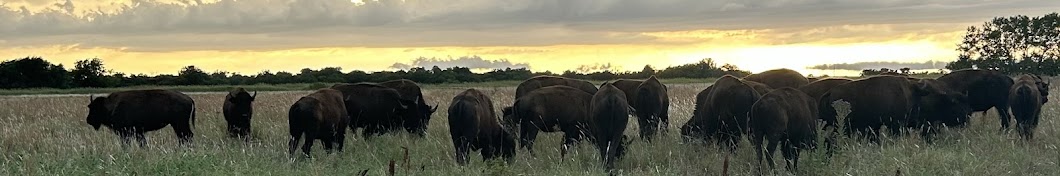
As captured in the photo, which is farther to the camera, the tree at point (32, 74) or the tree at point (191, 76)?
the tree at point (191, 76)

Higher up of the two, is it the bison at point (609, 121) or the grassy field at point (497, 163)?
the bison at point (609, 121)

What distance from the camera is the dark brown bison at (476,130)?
9.38 meters

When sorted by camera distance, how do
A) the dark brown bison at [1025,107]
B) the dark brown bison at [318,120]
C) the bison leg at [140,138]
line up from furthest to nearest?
the dark brown bison at [1025,107]
the bison leg at [140,138]
the dark brown bison at [318,120]

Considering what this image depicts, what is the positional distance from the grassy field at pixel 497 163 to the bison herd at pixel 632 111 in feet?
0.61

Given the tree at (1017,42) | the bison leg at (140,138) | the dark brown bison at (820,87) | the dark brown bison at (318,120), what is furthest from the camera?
the tree at (1017,42)

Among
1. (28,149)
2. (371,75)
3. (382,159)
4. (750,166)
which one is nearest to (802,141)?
(750,166)

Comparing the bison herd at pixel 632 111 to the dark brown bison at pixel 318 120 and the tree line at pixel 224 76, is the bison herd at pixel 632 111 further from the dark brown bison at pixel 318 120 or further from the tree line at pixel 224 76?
the tree line at pixel 224 76

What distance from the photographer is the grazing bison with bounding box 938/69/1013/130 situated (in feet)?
40.5

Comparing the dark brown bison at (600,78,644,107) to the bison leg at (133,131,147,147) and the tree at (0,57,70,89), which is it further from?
the tree at (0,57,70,89)

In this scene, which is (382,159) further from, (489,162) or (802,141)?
(802,141)

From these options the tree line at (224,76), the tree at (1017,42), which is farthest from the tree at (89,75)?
the tree at (1017,42)

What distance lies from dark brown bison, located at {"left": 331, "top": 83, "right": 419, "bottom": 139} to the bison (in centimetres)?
351

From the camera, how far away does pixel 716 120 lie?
10195mm

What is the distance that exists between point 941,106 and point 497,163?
6.08 m
